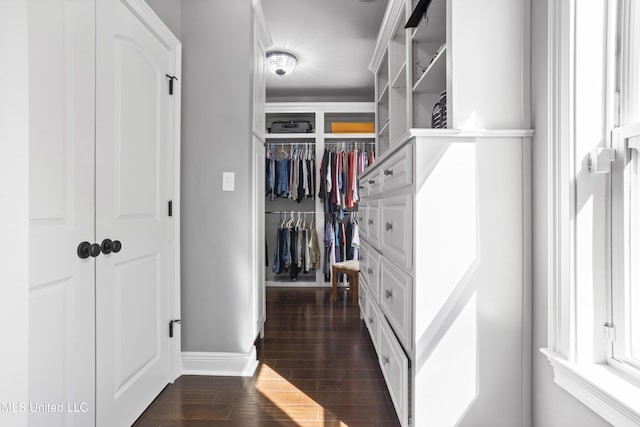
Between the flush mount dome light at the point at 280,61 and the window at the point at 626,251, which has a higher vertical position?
the flush mount dome light at the point at 280,61

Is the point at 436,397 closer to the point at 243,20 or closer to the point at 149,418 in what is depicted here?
the point at 149,418

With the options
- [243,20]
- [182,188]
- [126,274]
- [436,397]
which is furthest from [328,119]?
[436,397]

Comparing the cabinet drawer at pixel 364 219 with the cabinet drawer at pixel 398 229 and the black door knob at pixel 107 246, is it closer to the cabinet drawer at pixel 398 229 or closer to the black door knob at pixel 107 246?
the cabinet drawer at pixel 398 229

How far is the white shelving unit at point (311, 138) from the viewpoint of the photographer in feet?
14.5

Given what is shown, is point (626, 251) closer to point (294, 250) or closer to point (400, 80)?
point (400, 80)

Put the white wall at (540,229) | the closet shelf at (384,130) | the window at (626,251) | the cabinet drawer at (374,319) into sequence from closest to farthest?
the window at (626,251), the white wall at (540,229), the cabinet drawer at (374,319), the closet shelf at (384,130)

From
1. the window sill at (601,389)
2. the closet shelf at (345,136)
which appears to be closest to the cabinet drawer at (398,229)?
the window sill at (601,389)

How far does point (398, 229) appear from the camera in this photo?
1.48 m

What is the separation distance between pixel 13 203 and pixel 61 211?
0.48 meters

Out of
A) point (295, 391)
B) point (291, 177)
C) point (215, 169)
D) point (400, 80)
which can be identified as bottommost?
point (295, 391)

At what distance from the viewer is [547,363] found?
48.6 inches

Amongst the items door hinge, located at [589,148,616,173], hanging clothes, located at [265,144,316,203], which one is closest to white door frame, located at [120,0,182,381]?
door hinge, located at [589,148,616,173]

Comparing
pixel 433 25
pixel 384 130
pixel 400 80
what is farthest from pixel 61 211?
pixel 384 130

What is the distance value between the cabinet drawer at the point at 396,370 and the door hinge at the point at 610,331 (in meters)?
0.64
